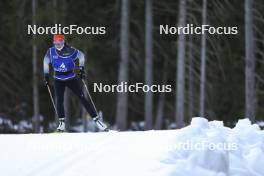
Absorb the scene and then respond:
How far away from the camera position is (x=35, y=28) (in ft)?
76.1

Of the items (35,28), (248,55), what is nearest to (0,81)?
(35,28)

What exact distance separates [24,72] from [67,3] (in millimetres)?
4715

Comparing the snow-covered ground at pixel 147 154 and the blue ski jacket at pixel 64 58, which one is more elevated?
the blue ski jacket at pixel 64 58

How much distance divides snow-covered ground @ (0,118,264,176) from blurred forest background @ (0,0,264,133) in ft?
42.2

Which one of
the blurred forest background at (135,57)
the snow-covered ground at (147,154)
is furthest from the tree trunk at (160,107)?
the snow-covered ground at (147,154)

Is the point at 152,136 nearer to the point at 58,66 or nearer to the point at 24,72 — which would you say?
the point at 58,66

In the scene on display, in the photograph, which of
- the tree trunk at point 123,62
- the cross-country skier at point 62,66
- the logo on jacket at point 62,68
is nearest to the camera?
the cross-country skier at point 62,66

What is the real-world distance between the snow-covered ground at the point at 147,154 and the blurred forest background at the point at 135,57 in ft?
42.2

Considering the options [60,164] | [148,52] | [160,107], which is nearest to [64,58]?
[60,164]

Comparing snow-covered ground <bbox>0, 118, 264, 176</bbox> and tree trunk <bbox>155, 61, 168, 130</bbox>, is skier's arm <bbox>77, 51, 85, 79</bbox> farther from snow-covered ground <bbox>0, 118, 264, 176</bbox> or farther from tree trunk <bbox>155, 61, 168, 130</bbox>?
tree trunk <bbox>155, 61, 168, 130</bbox>

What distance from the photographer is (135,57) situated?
28797 millimetres

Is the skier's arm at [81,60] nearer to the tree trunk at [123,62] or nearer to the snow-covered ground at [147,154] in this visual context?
the snow-covered ground at [147,154]

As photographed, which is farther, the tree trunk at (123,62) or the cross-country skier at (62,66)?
the tree trunk at (123,62)

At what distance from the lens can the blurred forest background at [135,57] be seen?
2330 centimetres
